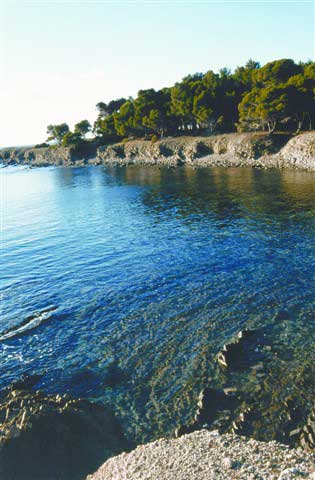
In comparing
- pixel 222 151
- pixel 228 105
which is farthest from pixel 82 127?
pixel 222 151

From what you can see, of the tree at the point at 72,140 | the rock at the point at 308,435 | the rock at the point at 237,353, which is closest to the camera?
the rock at the point at 308,435

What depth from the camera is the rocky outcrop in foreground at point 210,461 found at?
1021 cm

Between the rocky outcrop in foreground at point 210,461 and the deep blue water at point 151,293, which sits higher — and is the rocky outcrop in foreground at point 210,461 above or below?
below

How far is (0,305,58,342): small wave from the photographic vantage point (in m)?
21.2

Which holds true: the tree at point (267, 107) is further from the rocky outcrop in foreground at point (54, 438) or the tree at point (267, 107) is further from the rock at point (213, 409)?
the rocky outcrop in foreground at point (54, 438)

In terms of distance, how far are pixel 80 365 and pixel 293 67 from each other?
10558cm

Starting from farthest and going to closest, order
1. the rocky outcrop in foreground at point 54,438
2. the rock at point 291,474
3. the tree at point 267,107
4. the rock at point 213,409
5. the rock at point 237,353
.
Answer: the tree at point 267,107, the rock at point 237,353, the rock at point 213,409, the rocky outcrop in foreground at point 54,438, the rock at point 291,474

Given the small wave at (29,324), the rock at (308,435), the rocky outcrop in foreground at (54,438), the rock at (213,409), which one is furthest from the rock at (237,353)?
the small wave at (29,324)

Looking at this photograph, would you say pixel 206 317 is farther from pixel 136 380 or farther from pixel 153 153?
pixel 153 153

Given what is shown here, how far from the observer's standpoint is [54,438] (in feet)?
41.4

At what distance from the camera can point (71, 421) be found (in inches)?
527

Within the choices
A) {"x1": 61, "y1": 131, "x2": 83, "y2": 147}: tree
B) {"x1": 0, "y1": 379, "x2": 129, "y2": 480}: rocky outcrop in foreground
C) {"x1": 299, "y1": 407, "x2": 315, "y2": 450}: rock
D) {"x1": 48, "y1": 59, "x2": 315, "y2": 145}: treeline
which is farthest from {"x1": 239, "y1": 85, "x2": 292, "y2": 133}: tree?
{"x1": 61, "y1": 131, "x2": 83, "y2": 147}: tree

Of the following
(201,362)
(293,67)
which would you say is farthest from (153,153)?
(201,362)

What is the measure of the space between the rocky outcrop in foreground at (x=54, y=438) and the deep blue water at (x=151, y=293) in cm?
114
